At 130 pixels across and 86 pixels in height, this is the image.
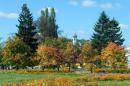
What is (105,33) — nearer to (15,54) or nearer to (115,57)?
(115,57)

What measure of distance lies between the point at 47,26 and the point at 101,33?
17006 millimetres

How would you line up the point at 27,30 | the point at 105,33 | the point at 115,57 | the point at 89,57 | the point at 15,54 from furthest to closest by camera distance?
the point at 105,33 → the point at 27,30 → the point at 89,57 → the point at 115,57 → the point at 15,54

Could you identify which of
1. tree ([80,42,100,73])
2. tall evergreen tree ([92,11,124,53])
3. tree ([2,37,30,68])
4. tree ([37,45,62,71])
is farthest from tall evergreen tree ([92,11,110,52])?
tree ([2,37,30,68])

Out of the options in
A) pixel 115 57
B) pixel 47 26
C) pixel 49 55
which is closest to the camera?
pixel 115 57

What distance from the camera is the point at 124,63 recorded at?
72500mm

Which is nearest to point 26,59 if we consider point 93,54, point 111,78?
point 93,54

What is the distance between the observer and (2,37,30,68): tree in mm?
70125

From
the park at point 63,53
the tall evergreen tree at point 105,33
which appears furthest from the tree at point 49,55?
the tall evergreen tree at point 105,33

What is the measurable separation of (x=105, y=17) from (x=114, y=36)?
195 inches

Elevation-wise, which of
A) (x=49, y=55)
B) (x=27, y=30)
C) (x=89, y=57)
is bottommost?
(x=89, y=57)

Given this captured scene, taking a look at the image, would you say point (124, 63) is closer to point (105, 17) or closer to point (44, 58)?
point (44, 58)

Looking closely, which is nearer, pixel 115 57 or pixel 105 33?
pixel 115 57

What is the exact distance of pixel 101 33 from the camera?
9106cm

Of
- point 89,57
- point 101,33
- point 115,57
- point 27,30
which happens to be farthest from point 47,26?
point 115,57
